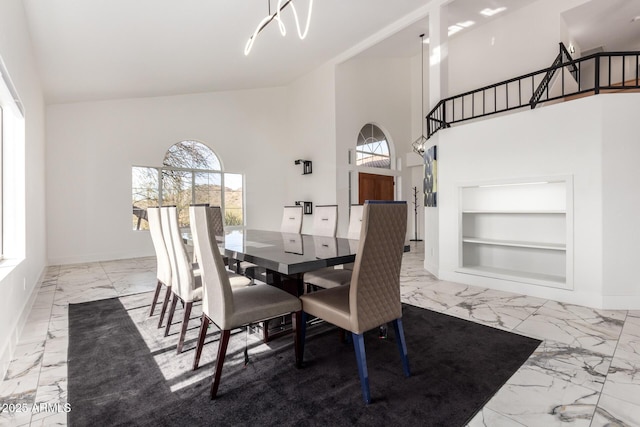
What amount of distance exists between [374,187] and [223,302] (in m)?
6.44

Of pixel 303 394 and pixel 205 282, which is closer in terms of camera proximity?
pixel 303 394

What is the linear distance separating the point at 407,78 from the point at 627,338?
764 cm

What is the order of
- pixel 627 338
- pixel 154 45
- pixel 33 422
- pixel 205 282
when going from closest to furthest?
pixel 33 422 → pixel 205 282 → pixel 627 338 → pixel 154 45

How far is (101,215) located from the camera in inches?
238

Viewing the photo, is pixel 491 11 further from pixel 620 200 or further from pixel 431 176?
pixel 620 200

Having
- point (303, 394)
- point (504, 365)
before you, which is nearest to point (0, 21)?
point (303, 394)

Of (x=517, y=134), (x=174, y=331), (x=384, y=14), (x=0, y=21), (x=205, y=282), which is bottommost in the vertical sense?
(x=174, y=331)

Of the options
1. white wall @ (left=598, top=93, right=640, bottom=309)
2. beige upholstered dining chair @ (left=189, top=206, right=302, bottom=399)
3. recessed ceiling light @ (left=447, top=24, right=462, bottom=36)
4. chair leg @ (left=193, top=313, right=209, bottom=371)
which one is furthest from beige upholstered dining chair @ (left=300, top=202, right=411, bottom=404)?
recessed ceiling light @ (left=447, top=24, right=462, bottom=36)

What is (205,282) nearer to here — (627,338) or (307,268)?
(307,268)

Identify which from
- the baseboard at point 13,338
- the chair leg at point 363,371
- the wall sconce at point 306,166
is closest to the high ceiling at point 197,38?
the wall sconce at point 306,166

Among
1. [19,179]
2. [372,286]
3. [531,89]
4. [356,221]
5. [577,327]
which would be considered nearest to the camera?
[372,286]

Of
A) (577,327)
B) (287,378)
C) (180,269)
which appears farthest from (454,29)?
(287,378)

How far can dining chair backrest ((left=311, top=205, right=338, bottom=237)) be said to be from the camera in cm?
345

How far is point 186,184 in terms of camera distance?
23.0 feet
